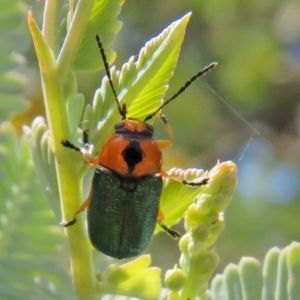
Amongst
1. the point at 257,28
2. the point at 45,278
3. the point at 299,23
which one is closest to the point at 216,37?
the point at 257,28

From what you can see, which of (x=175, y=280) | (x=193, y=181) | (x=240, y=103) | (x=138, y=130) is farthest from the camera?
(x=240, y=103)

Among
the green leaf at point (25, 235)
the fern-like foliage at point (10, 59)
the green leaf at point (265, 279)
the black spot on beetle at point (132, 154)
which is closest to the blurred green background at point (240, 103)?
the black spot on beetle at point (132, 154)

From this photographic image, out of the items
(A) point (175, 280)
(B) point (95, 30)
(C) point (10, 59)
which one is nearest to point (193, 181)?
(A) point (175, 280)

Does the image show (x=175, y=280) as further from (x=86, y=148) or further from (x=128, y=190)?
(x=128, y=190)

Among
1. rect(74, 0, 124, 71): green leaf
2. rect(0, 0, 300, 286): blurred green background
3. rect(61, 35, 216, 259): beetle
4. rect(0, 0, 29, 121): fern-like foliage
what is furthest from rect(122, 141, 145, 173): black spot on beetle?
rect(0, 0, 300, 286): blurred green background

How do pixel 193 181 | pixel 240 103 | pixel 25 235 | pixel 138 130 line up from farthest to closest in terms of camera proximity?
1. pixel 240 103
2. pixel 138 130
3. pixel 25 235
4. pixel 193 181

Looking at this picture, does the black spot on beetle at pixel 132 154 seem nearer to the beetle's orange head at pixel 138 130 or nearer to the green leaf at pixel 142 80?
the beetle's orange head at pixel 138 130
